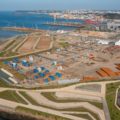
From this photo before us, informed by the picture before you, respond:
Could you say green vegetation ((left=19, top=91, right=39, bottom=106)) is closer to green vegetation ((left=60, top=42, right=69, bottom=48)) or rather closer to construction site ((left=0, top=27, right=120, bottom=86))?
construction site ((left=0, top=27, right=120, bottom=86))

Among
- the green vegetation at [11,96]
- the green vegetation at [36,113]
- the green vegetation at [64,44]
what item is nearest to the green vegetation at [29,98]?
the green vegetation at [11,96]

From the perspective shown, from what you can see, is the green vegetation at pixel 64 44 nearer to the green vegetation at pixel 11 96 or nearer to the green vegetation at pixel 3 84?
the green vegetation at pixel 3 84

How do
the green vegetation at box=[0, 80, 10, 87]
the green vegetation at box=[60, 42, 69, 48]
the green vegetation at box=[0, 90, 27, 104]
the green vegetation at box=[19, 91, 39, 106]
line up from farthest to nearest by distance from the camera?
the green vegetation at box=[60, 42, 69, 48] < the green vegetation at box=[0, 80, 10, 87] < the green vegetation at box=[0, 90, 27, 104] < the green vegetation at box=[19, 91, 39, 106]

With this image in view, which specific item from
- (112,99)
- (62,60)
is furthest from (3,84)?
(62,60)

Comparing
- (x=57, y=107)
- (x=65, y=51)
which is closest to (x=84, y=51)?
(x=65, y=51)

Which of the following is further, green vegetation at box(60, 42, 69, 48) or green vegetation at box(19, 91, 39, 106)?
green vegetation at box(60, 42, 69, 48)

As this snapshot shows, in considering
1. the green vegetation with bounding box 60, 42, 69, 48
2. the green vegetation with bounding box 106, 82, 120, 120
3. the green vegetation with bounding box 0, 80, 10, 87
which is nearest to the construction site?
the green vegetation with bounding box 60, 42, 69, 48

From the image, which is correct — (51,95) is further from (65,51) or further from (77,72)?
(65,51)
